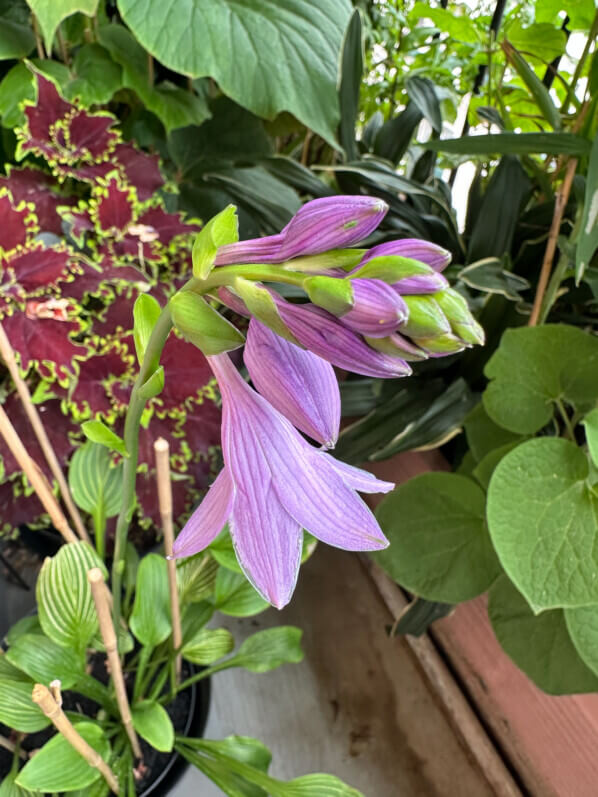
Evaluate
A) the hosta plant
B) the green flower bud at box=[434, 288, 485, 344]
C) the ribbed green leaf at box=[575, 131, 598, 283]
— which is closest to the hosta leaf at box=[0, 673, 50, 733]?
the hosta plant

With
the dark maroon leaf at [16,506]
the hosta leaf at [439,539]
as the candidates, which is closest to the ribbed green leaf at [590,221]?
the hosta leaf at [439,539]

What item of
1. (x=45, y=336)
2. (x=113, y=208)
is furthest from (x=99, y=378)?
(x=113, y=208)

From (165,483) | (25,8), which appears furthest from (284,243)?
(25,8)

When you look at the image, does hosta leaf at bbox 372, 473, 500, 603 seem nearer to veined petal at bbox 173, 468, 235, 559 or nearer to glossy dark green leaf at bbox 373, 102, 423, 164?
veined petal at bbox 173, 468, 235, 559

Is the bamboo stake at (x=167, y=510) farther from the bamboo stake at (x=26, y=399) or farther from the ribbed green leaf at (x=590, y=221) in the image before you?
the ribbed green leaf at (x=590, y=221)

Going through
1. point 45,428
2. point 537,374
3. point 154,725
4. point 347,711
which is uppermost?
point 537,374

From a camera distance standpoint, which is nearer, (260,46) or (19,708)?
(19,708)

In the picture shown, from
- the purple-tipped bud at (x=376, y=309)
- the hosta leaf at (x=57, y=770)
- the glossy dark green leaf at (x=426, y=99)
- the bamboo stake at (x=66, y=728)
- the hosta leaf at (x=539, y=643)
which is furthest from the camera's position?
the glossy dark green leaf at (x=426, y=99)

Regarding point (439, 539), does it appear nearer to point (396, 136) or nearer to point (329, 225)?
point (329, 225)
